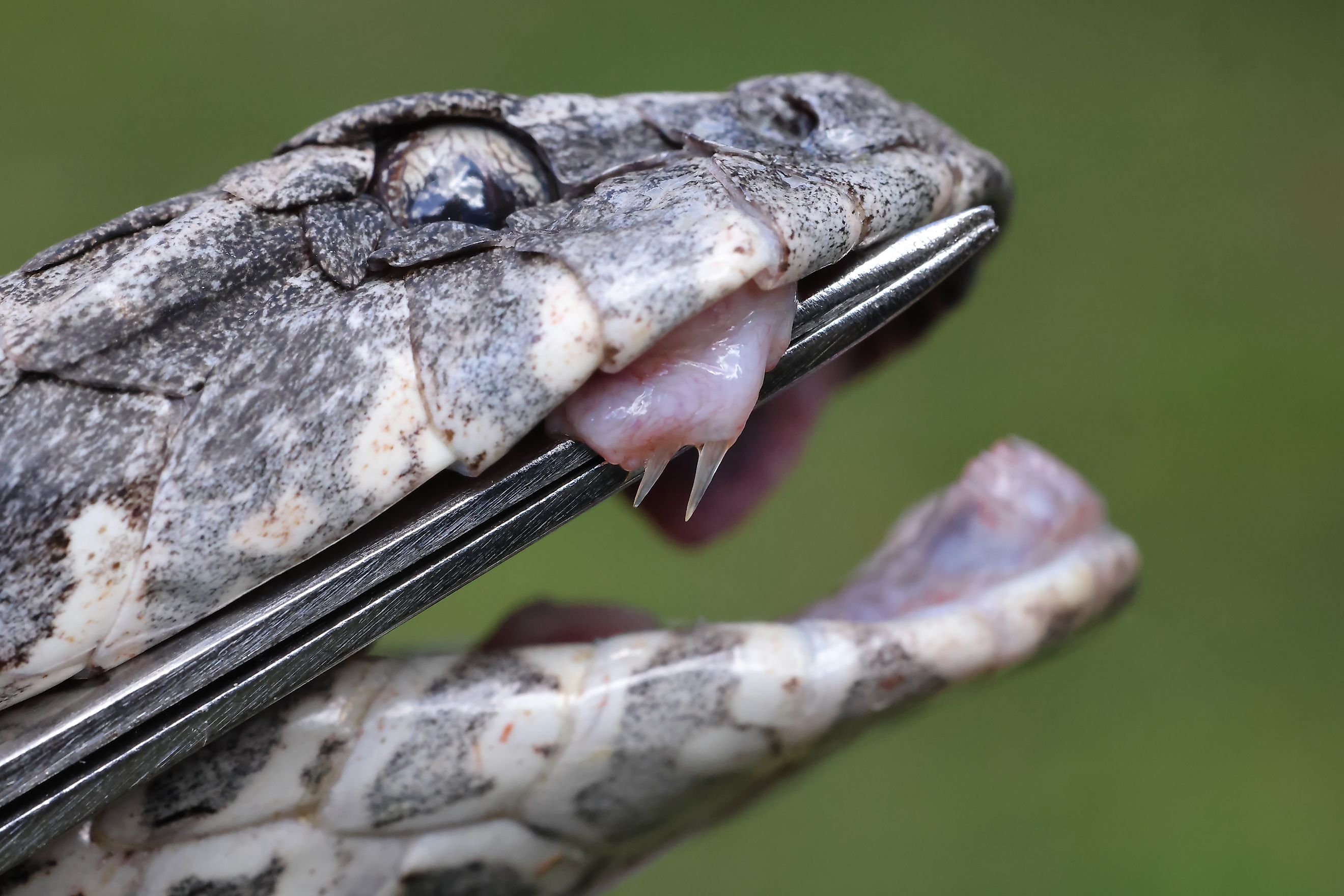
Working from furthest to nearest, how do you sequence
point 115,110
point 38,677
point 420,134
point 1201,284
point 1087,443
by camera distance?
1. point 115,110
2. point 1201,284
3. point 1087,443
4. point 420,134
5. point 38,677

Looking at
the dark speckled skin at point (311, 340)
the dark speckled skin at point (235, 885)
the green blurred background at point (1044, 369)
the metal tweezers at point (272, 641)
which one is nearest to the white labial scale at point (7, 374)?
the dark speckled skin at point (311, 340)

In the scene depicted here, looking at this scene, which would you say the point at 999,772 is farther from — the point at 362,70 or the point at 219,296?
the point at 362,70

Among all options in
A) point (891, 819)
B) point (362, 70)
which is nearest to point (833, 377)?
point (891, 819)

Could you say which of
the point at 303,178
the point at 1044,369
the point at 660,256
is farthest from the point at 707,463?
the point at 1044,369

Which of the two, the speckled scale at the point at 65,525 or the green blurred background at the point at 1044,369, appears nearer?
A: the speckled scale at the point at 65,525

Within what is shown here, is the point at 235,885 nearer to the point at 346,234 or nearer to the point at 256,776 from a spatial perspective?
the point at 256,776

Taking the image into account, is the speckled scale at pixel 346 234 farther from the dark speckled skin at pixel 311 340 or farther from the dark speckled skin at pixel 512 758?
the dark speckled skin at pixel 512 758
